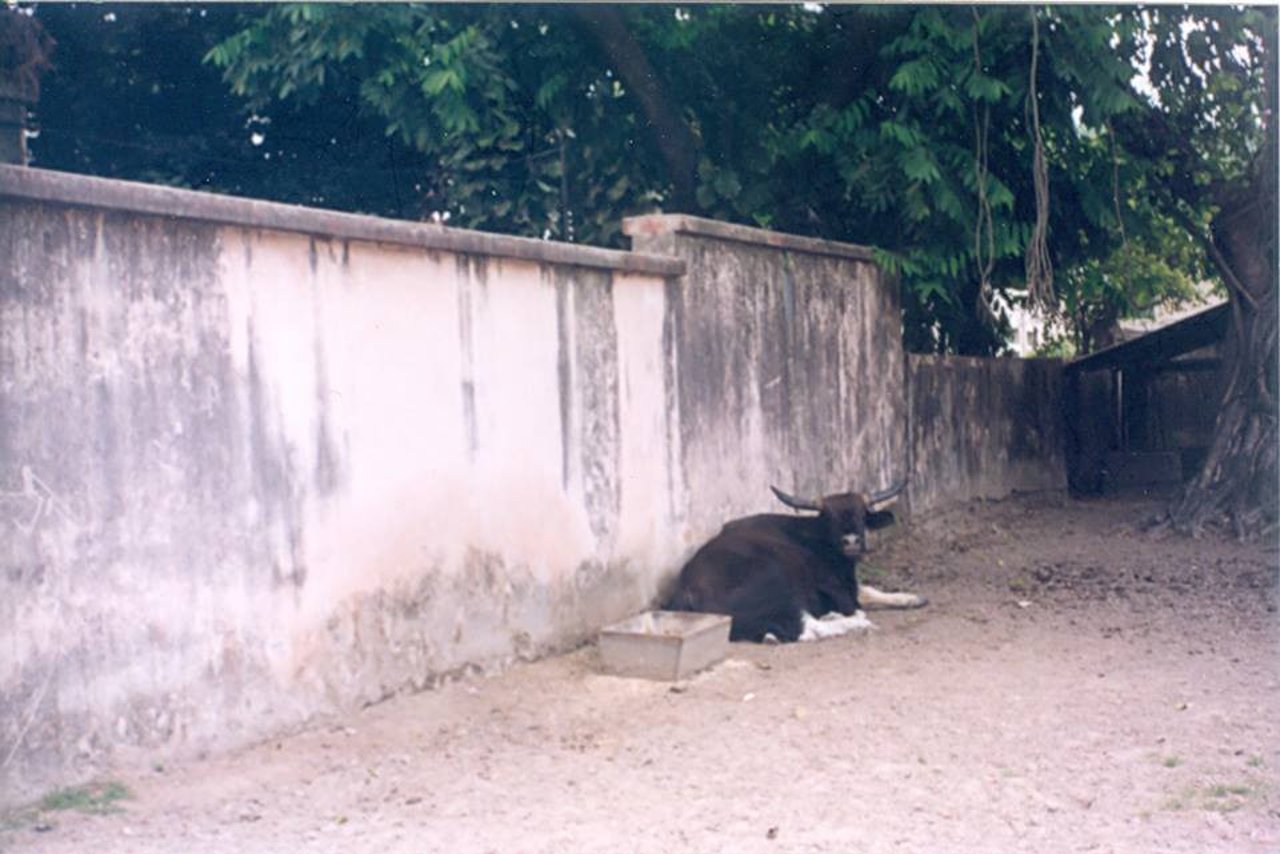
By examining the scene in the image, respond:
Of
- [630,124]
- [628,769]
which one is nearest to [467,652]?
[628,769]

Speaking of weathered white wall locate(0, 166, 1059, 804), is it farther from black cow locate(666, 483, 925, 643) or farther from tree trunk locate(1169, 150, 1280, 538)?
tree trunk locate(1169, 150, 1280, 538)

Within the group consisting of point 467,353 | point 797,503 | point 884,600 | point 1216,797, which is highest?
point 467,353

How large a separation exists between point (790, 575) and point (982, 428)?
5216 millimetres

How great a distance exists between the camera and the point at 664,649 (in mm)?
6840

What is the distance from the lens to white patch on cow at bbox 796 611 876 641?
312 inches

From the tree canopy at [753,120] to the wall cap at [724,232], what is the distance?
1.58ft

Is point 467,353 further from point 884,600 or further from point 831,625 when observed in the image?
point 884,600

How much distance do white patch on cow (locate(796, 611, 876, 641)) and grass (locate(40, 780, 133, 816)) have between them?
4.04 m

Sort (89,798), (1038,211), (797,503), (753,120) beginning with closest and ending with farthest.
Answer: (89,798)
(797,503)
(1038,211)
(753,120)

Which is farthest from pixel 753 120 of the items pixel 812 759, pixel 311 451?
pixel 812 759

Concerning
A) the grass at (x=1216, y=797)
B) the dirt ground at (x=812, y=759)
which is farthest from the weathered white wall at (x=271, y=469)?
the grass at (x=1216, y=797)

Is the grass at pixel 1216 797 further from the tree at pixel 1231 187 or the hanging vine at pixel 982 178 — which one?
the tree at pixel 1231 187

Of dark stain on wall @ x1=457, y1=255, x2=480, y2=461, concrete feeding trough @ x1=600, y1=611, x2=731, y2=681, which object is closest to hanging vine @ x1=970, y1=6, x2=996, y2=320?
A: concrete feeding trough @ x1=600, y1=611, x2=731, y2=681

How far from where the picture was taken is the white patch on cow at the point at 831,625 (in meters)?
7.93
